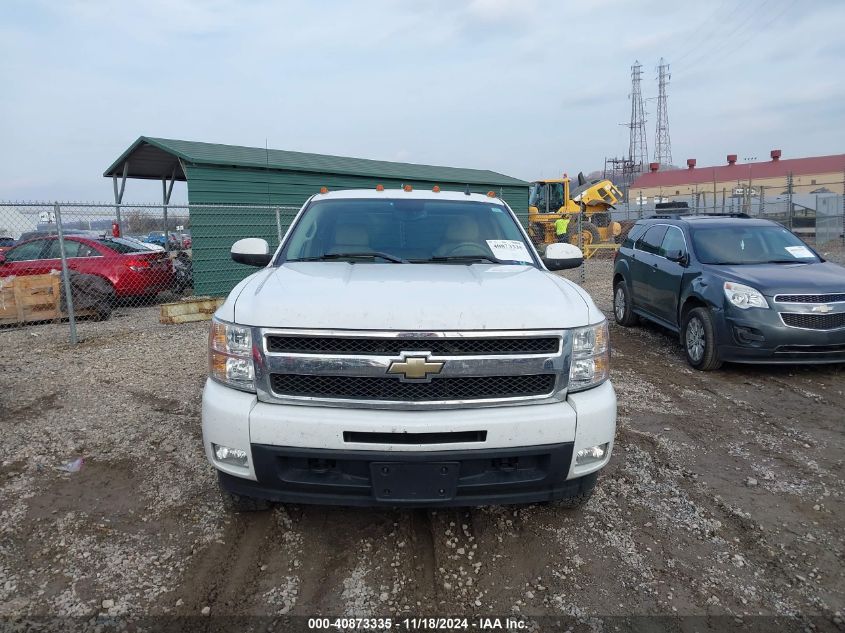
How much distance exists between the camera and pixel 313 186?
570 inches

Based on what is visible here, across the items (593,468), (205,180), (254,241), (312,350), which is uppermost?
(205,180)

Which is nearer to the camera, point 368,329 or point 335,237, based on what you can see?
point 368,329

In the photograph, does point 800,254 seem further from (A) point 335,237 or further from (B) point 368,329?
(B) point 368,329

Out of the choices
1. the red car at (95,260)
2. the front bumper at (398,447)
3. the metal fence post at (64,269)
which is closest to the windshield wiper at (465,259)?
the front bumper at (398,447)

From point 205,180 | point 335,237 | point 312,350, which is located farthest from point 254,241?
point 205,180

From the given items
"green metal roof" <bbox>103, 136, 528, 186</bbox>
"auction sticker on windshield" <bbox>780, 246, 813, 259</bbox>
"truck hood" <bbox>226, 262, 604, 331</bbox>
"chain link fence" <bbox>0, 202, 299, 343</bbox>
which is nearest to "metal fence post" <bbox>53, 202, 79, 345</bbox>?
"chain link fence" <bbox>0, 202, 299, 343</bbox>

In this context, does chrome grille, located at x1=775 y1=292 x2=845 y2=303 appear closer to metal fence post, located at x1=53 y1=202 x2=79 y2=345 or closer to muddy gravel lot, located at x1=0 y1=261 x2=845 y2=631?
muddy gravel lot, located at x1=0 y1=261 x2=845 y2=631

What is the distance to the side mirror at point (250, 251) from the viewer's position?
3.95 m

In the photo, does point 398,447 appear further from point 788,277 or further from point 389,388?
point 788,277

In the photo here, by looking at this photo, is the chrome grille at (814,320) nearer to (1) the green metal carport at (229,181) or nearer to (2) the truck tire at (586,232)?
(1) the green metal carport at (229,181)

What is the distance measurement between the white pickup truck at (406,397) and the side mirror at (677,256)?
4.72m

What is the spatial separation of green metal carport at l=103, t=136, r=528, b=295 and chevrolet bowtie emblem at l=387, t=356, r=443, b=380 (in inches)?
317

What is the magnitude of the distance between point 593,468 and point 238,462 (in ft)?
5.51

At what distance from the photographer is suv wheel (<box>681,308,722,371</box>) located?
6059 mm
